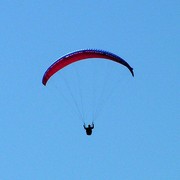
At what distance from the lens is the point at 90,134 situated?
302 ft

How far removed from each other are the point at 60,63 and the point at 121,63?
15.8ft

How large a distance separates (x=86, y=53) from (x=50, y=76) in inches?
146

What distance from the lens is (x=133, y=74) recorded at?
89562 mm

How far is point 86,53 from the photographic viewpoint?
89.9m

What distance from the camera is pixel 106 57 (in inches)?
3536

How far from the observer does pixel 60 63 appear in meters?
90.6

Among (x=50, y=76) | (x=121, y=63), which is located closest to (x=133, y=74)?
(x=121, y=63)

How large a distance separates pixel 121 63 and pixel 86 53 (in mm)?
2823

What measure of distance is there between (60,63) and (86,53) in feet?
7.38

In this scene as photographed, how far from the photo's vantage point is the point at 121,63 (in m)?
89.6

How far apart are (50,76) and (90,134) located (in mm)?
5572

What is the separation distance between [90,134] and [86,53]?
6670mm

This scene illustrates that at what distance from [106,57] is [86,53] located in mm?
1579

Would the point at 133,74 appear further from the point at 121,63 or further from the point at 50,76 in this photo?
the point at 50,76
